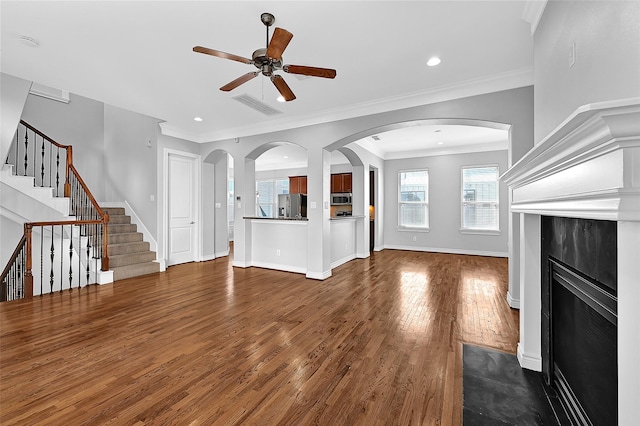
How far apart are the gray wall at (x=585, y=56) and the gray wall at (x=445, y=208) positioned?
5.60 metres

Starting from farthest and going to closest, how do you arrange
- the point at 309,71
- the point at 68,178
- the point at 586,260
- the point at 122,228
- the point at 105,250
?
the point at 122,228, the point at 68,178, the point at 105,250, the point at 309,71, the point at 586,260

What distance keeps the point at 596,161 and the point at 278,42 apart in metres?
2.11

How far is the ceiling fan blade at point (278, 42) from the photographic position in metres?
2.09

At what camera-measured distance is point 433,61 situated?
3.22 meters

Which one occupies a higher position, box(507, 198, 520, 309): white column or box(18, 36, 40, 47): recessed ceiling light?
box(18, 36, 40, 47): recessed ceiling light

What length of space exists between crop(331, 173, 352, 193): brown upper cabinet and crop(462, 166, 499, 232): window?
3.11 metres

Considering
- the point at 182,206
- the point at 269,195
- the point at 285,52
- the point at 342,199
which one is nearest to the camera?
the point at 285,52

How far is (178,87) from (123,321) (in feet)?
10.1

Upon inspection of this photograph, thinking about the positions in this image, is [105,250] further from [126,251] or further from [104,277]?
[126,251]

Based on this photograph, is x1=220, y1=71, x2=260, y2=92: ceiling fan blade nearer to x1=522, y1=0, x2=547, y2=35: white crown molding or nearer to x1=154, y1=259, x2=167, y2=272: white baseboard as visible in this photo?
x1=522, y1=0, x2=547, y2=35: white crown molding

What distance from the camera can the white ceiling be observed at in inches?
95.9

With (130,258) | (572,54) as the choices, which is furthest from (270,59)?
(130,258)

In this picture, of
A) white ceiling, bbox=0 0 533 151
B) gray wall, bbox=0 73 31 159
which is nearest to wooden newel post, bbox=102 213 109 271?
gray wall, bbox=0 73 31 159

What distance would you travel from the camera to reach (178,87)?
13.1ft
